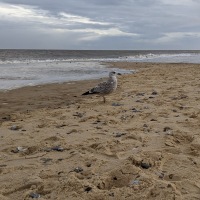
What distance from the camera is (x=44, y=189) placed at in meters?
3.91

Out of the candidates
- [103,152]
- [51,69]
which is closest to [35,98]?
[103,152]

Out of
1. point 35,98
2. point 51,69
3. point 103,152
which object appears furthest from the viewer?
point 51,69

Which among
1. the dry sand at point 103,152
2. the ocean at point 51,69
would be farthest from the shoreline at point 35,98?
the ocean at point 51,69

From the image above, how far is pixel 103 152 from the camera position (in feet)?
16.9

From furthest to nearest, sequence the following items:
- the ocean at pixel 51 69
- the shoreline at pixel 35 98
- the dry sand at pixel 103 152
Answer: the ocean at pixel 51 69
the shoreline at pixel 35 98
the dry sand at pixel 103 152

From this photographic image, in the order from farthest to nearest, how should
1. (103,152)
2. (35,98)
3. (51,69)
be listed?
(51,69) < (35,98) < (103,152)

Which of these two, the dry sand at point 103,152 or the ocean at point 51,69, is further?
the ocean at point 51,69

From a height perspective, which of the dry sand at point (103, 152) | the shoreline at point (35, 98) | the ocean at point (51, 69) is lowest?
the ocean at point (51, 69)

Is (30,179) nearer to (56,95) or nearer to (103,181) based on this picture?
(103,181)

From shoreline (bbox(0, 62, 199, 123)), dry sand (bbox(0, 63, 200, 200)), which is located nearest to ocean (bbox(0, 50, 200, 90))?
shoreline (bbox(0, 62, 199, 123))

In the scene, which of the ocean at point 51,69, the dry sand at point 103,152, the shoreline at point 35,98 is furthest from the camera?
the ocean at point 51,69

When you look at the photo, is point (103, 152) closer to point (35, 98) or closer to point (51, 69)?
point (35, 98)

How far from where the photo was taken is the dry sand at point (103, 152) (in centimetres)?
387

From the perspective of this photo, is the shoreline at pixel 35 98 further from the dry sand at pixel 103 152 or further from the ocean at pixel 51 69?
the ocean at pixel 51 69
